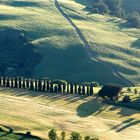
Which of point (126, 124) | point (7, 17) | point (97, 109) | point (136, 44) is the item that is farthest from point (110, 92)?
point (7, 17)

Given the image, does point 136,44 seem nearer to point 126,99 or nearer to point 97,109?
point 126,99

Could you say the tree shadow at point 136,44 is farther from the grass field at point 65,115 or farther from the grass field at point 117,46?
the grass field at point 65,115

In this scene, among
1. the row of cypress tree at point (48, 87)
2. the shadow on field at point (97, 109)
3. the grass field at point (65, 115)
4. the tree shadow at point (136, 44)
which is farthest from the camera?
the tree shadow at point (136, 44)

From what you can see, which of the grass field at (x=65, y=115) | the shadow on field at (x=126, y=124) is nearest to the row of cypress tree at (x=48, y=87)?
the grass field at (x=65, y=115)

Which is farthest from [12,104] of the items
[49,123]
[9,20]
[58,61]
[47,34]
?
[9,20]

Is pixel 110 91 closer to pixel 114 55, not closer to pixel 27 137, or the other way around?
pixel 27 137

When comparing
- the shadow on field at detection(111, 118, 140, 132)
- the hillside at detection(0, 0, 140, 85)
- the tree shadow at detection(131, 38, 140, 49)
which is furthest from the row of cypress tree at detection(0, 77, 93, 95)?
the tree shadow at detection(131, 38, 140, 49)

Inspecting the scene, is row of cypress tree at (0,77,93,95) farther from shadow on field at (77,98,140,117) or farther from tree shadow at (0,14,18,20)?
tree shadow at (0,14,18,20)
